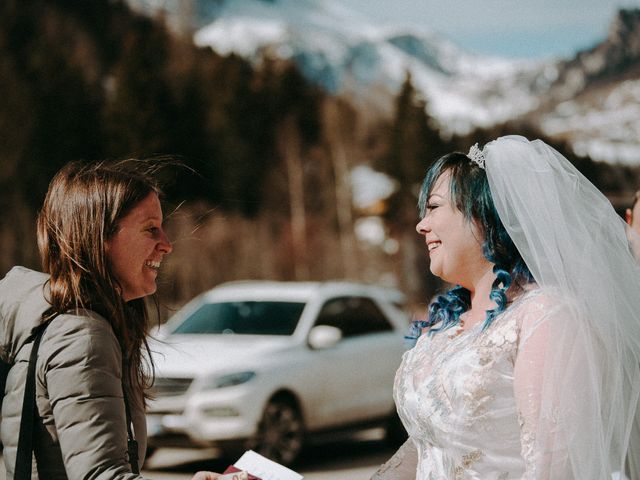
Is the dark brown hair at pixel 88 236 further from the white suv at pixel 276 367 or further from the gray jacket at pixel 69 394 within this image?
the white suv at pixel 276 367

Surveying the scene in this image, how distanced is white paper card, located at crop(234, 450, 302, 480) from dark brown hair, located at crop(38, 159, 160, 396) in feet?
1.36

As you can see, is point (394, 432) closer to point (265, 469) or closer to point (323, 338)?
point (323, 338)

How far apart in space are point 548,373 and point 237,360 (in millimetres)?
6943

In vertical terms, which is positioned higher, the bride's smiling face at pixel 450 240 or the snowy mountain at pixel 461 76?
the snowy mountain at pixel 461 76

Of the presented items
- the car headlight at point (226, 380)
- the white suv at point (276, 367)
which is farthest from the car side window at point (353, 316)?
the car headlight at point (226, 380)

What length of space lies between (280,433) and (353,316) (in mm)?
2216

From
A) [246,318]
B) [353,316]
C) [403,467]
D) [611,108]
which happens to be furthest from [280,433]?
[611,108]

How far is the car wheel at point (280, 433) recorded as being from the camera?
9109 mm

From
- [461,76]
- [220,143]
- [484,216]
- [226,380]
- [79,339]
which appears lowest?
Result: [226,380]

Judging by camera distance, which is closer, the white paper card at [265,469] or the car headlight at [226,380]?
the white paper card at [265,469]

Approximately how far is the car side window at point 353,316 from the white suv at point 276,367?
0.6 inches

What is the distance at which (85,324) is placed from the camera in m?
2.47

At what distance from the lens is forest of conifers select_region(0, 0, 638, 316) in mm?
44531

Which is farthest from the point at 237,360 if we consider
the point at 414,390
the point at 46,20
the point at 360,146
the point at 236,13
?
the point at 236,13
